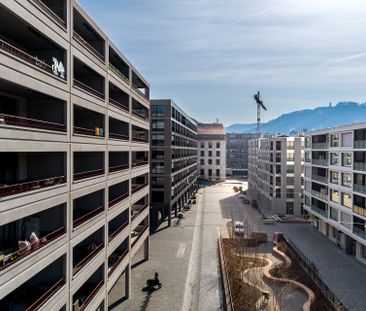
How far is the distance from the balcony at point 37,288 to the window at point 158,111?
134 feet

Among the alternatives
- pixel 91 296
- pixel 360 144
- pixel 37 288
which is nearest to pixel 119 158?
pixel 91 296

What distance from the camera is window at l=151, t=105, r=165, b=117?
2290 inches

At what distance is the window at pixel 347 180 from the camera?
43.2m

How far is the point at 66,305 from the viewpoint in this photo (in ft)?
59.1

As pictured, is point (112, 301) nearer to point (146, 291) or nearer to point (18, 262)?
point (146, 291)

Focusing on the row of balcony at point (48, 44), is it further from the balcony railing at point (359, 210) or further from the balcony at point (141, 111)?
the balcony railing at point (359, 210)

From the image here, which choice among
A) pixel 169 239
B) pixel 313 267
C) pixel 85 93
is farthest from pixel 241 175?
pixel 85 93

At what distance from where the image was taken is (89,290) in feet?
78.8

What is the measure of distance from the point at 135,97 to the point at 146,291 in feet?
62.7

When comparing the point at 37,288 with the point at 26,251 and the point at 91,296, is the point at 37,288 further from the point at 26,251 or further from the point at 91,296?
the point at 26,251

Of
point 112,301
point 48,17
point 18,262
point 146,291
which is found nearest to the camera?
point 18,262

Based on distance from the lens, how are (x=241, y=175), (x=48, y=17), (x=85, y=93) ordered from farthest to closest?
(x=241, y=175) < (x=85, y=93) < (x=48, y=17)

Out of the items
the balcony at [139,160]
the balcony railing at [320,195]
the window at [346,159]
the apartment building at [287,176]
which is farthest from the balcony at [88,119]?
the apartment building at [287,176]

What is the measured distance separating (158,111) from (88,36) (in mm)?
33884
